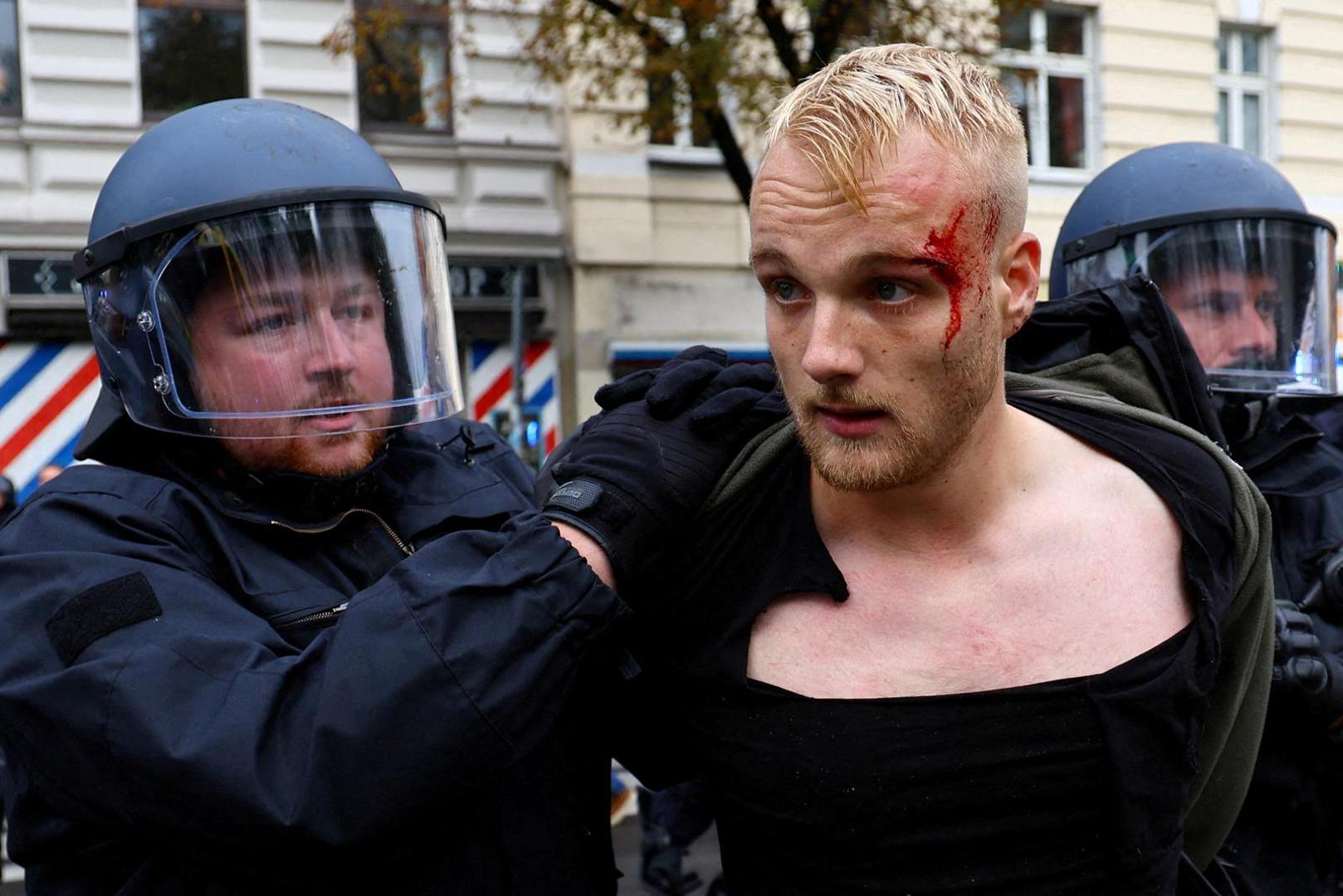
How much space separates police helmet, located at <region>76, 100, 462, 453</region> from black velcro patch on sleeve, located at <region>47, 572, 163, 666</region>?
0.35 meters

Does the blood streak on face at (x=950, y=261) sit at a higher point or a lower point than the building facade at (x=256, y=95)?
lower

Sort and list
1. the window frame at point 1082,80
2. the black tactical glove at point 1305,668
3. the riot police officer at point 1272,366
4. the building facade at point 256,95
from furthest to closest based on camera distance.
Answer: the window frame at point 1082,80
the building facade at point 256,95
the riot police officer at point 1272,366
the black tactical glove at point 1305,668

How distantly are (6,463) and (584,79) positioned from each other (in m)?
4.86

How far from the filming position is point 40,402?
896 centimetres

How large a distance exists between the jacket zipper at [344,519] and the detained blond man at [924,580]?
382 millimetres

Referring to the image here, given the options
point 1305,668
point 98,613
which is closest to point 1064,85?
point 1305,668

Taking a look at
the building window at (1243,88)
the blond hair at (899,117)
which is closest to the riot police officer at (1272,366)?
the blond hair at (899,117)

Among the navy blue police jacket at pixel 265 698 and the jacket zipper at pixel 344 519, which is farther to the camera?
the jacket zipper at pixel 344 519

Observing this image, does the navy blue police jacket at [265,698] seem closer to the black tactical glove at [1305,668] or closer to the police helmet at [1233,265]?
the black tactical glove at [1305,668]

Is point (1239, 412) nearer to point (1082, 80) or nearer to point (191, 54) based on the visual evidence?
point (191, 54)

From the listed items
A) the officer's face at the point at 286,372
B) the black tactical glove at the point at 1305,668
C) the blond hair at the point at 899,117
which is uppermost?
the blond hair at the point at 899,117

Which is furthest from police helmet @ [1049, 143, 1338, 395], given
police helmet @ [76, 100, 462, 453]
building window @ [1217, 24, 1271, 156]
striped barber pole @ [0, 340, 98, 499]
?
building window @ [1217, 24, 1271, 156]

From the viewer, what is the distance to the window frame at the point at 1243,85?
12.2 m

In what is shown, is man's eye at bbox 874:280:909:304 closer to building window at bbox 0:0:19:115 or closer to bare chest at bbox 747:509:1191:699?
bare chest at bbox 747:509:1191:699
